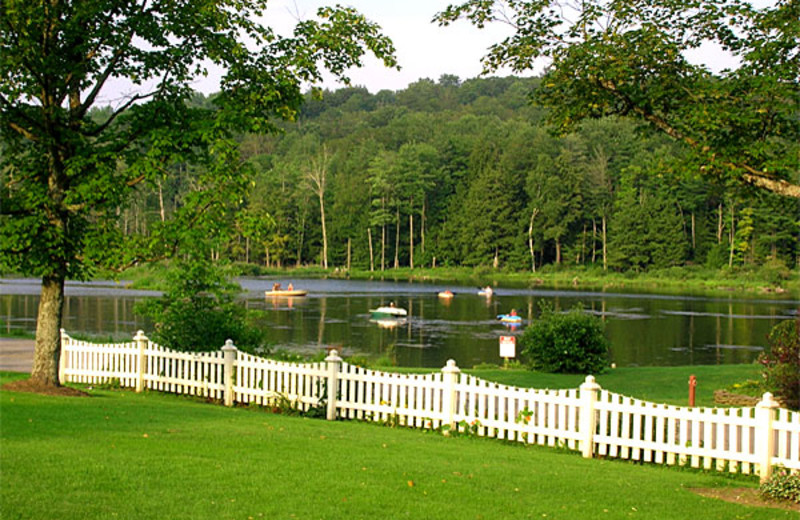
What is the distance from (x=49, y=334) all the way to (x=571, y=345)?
12157mm

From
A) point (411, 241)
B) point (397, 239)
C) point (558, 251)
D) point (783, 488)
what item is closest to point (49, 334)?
point (783, 488)

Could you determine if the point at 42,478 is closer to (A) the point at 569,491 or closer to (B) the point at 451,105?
(A) the point at 569,491

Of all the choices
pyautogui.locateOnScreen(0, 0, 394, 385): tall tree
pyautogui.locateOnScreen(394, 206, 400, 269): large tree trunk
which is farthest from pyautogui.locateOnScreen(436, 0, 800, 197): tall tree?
pyautogui.locateOnScreen(394, 206, 400, 269): large tree trunk

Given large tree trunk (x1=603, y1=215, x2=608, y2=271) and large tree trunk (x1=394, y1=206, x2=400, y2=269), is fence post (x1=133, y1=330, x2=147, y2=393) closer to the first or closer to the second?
large tree trunk (x1=603, y1=215, x2=608, y2=271)

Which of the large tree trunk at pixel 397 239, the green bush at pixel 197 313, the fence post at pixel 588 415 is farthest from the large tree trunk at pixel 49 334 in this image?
the large tree trunk at pixel 397 239

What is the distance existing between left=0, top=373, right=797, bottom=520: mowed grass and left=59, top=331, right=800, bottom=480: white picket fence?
1.16 ft

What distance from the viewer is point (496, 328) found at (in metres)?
40.8

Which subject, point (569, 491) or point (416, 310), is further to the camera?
point (416, 310)

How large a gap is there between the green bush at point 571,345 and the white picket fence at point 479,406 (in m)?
7.43

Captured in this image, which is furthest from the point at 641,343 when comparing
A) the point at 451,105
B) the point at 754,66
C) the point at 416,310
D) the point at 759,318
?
the point at 451,105

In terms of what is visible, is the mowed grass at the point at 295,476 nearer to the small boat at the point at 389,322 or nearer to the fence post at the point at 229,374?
the fence post at the point at 229,374

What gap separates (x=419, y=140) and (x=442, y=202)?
2187cm

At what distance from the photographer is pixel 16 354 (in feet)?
68.1

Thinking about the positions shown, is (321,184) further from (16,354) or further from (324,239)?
(16,354)
